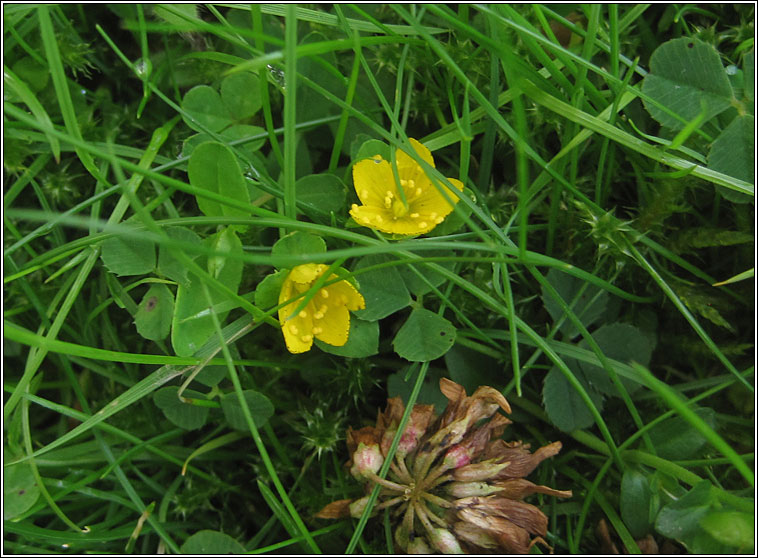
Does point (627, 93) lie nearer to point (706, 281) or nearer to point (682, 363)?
point (706, 281)

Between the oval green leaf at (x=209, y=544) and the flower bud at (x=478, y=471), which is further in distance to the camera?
the oval green leaf at (x=209, y=544)

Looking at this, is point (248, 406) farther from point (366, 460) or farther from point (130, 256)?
point (130, 256)

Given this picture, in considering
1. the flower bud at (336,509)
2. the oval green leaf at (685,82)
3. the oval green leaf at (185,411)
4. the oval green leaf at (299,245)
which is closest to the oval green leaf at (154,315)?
the oval green leaf at (185,411)

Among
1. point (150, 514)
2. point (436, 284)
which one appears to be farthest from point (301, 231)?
point (150, 514)

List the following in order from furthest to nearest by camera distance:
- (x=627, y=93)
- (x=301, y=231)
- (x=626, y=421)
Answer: (x=626, y=421) → (x=627, y=93) → (x=301, y=231)

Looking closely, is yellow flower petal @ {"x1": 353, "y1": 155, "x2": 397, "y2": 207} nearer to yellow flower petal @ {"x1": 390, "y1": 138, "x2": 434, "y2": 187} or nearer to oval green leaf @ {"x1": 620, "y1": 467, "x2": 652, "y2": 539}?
yellow flower petal @ {"x1": 390, "y1": 138, "x2": 434, "y2": 187}

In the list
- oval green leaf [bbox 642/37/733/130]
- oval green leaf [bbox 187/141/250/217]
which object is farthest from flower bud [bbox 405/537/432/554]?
oval green leaf [bbox 642/37/733/130]

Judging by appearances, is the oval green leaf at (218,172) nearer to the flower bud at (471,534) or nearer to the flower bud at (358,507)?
the flower bud at (358,507)
